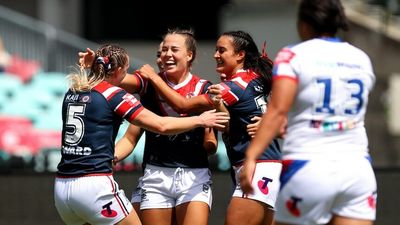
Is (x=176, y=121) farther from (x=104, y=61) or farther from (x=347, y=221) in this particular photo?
(x=347, y=221)

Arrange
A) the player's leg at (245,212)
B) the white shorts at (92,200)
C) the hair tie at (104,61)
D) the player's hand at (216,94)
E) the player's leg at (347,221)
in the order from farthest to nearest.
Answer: the player's leg at (245,212) → the player's hand at (216,94) → the hair tie at (104,61) → the white shorts at (92,200) → the player's leg at (347,221)

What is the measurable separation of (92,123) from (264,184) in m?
1.26

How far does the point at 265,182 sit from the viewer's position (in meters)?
7.06

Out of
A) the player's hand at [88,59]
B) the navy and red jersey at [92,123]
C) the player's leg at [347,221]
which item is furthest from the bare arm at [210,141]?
the player's leg at [347,221]

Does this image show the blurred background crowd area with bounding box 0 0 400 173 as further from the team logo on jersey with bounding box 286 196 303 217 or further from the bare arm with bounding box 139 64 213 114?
the team logo on jersey with bounding box 286 196 303 217

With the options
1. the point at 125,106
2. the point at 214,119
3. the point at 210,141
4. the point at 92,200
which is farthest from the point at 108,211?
the point at 210,141

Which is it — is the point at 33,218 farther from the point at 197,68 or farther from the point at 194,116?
the point at 197,68

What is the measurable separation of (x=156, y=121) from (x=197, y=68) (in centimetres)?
1187

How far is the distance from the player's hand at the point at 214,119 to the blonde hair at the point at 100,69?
0.61 m

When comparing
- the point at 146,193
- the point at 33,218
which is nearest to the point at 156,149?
the point at 146,193

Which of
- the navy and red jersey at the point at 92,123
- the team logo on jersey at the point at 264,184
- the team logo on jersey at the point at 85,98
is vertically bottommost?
the team logo on jersey at the point at 264,184

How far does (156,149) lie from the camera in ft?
23.6

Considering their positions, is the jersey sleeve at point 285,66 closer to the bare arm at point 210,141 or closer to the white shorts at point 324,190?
the white shorts at point 324,190

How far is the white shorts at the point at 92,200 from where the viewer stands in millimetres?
6457
